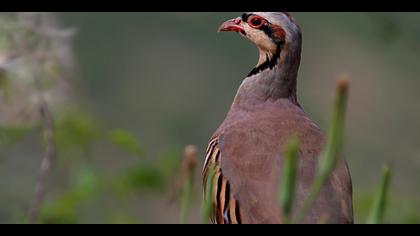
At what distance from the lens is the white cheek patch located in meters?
3.60

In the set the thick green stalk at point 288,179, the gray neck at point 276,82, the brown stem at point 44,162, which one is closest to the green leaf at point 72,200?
the brown stem at point 44,162

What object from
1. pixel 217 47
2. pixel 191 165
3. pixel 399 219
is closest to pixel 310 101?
pixel 217 47

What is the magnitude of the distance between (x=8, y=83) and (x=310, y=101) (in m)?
7.27

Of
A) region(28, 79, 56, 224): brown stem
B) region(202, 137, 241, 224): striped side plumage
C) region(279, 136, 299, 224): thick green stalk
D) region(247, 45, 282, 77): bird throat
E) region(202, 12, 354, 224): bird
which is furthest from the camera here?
region(28, 79, 56, 224): brown stem

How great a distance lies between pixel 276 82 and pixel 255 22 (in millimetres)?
234

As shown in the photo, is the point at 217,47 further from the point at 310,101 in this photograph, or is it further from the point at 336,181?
the point at 336,181

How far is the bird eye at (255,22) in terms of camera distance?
3.61 m

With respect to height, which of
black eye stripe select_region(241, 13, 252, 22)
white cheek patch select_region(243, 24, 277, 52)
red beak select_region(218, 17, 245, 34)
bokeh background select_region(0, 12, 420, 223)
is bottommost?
bokeh background select_region(0, 12, 420, 223)

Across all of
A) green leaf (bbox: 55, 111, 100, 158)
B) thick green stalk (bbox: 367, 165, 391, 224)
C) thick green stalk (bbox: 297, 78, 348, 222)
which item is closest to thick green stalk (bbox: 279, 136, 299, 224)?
thick green stalk (bbox: 297, 78, 348, 222)

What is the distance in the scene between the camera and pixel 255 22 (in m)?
3.65

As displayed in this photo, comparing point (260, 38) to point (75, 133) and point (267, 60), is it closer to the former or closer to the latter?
point (267, 60)

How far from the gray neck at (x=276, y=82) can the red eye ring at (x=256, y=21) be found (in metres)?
0.12

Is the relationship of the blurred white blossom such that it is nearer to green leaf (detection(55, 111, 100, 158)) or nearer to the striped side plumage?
green leaf (detection(55, 111, 100, 158))

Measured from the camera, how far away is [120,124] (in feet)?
35.2
